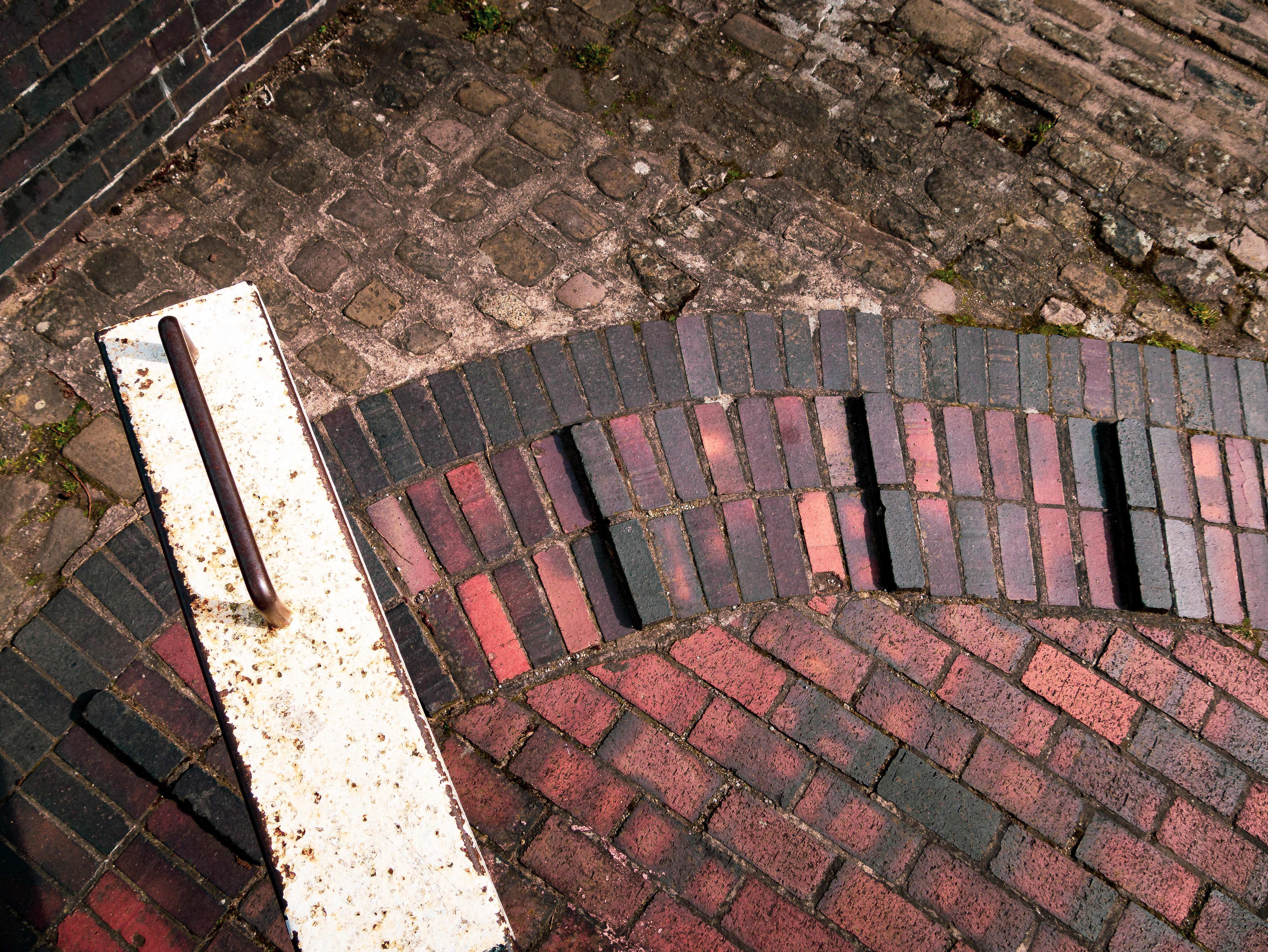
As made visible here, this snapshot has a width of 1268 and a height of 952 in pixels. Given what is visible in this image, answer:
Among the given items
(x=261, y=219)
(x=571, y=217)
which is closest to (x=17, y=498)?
(x=261, y=219)

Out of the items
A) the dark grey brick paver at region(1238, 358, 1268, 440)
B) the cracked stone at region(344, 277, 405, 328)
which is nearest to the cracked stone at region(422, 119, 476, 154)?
the cracked stone at region(344, 277, 405, 328)

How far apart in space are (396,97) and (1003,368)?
2.54m

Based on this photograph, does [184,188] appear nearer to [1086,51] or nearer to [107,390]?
[107,390]

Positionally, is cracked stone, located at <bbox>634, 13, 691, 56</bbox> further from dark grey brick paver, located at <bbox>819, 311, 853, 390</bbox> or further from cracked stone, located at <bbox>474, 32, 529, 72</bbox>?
dark grey brick paver, located at <bbox>819, 311, 853, 390</bbox>

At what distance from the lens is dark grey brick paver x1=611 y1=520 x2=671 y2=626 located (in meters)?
2.51

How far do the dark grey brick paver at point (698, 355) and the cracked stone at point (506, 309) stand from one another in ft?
1.75

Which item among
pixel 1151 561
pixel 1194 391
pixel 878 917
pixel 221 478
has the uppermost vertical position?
pixel 221 478

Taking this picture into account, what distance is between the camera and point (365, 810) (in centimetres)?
131

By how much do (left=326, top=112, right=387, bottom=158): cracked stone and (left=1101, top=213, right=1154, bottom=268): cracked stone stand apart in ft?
9.31

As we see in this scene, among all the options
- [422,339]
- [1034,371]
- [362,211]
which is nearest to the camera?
[422,339]

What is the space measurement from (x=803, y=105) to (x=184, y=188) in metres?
2.43

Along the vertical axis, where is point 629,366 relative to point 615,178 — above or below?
below

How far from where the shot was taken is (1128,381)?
298cm

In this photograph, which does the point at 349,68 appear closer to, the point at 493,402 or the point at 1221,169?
the point at 493,402
